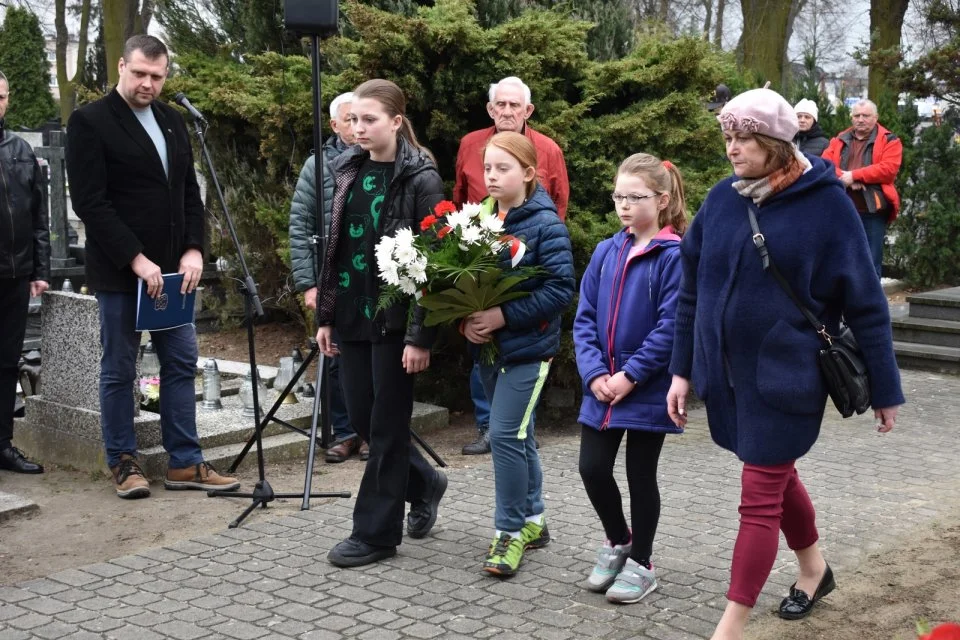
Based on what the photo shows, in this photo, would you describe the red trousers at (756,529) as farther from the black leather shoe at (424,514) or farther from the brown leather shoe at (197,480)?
the brown leather shoe at (197,480)

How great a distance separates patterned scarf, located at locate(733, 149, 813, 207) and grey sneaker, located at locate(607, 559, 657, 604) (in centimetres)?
156

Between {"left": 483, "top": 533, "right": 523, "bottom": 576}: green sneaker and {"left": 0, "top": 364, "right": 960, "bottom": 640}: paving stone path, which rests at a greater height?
{"left": 483, "top": 533, "right": 523, "bottom": 576}: green sneaker

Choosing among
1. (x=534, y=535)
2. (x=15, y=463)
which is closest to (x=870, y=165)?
(x=534, y=535)

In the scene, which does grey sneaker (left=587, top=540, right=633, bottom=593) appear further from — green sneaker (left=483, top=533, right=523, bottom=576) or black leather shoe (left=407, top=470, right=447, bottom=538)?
black leather shoe (left=407, top=470, right=447, bottom=538)

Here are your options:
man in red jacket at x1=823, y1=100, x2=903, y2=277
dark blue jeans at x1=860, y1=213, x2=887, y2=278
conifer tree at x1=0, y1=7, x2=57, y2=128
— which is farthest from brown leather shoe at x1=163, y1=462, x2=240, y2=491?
conifer tree at x1=0, y1=7, x2=57, y2=128

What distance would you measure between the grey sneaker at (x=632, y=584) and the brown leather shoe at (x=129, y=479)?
109 inches

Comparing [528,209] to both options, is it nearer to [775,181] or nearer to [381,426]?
[381,426]

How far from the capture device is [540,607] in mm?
4613

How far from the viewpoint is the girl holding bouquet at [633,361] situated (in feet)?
15.0

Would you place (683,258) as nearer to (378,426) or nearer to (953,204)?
(378,426)

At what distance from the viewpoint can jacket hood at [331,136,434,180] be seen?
506cm

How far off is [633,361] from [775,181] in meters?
0.93

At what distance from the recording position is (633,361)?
15.0 ft

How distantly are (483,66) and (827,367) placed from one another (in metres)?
4.36
